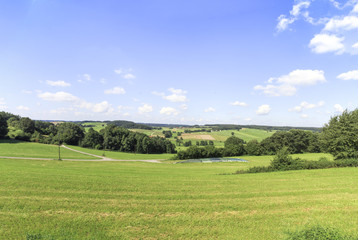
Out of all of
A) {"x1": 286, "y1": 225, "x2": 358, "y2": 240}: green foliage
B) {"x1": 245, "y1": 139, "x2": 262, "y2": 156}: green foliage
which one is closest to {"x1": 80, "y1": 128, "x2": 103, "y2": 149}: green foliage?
{"x1": 245, "y1": 139, "x2": 262, "y2": 156}: green foliage

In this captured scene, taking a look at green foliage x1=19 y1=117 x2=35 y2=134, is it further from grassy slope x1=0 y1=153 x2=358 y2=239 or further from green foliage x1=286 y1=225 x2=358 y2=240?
green foliage x1=286 y1=225 x2=358 y2=240

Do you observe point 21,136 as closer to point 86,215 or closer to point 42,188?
point 42,188

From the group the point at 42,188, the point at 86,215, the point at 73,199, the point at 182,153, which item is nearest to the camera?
the point at 86,215

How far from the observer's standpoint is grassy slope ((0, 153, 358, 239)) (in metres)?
9.62

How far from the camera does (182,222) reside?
1065 centimetres

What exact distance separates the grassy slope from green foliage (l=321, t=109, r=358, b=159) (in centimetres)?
2224

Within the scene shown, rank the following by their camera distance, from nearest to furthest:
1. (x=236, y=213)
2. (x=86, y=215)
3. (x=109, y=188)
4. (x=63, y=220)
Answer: (x=63, y=220) < (x=86, y=215) < (x=236, y=213) < (x=109, y=188)

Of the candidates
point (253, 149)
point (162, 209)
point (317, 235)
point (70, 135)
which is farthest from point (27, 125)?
point (317, 235)

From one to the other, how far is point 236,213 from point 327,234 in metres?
6.01

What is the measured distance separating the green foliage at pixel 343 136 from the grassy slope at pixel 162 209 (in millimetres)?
22241

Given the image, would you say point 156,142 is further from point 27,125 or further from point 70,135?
point 27,125

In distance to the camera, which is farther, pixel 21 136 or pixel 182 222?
Result: pixel 21 136

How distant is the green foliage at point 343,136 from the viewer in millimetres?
33812

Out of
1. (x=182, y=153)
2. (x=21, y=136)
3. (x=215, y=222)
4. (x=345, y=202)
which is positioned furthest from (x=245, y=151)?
(x=21, y=136)
